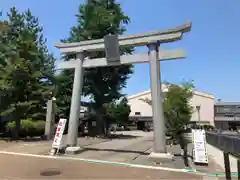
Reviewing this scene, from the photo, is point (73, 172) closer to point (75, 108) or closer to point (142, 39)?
point (75, 108)

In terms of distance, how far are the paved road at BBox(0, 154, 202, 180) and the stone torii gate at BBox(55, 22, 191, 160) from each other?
2.08 metres

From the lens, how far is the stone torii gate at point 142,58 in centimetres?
1016

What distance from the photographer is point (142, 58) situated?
11.1 m

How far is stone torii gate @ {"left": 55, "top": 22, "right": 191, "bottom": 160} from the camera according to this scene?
10.2 metres

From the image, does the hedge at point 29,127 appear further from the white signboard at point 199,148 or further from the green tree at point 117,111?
the white signboard at point 199,148

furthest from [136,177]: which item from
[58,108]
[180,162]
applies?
[58,108]

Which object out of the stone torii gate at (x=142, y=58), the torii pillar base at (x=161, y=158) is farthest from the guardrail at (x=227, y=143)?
the stone torii gate at (x=142, y=58)

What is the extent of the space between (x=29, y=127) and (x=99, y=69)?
10.0 metres

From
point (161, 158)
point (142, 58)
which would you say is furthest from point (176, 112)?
point (161, 158)

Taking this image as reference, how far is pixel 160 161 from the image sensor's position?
31.8 ft

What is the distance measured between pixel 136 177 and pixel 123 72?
20303mm

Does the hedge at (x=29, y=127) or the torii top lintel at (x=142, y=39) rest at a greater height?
the torii top lintel at (x=142, y=39)

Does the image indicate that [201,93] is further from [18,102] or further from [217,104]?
[18,102]

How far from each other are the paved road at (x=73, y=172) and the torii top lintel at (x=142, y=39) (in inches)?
239
